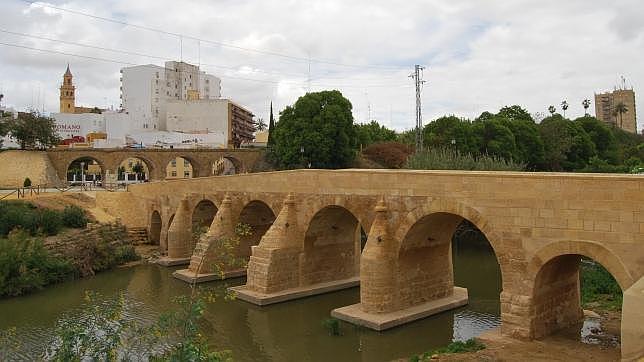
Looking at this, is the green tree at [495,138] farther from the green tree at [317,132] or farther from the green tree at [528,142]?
the green tree at [317,132]

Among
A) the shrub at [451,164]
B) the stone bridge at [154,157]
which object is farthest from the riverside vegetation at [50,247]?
the stone bridge at [154,157]

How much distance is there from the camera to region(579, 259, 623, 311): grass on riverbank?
49.0 feet

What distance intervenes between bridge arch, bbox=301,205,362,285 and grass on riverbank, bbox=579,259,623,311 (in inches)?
301

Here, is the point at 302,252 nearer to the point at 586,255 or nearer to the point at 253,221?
the point at 253,221

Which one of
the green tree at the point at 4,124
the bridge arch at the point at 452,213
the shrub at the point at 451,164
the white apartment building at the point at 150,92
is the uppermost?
the white apartment building at the point at 150,92

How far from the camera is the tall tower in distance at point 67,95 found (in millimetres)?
79438

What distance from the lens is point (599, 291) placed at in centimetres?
1617

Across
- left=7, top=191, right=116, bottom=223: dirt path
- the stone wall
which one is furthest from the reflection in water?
the stone wall

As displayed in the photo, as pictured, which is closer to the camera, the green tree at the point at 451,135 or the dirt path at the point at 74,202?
the dirt path at the point at 74,202

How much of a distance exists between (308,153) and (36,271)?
23.1 m

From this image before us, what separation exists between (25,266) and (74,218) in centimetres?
594

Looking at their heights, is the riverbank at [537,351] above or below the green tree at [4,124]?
below

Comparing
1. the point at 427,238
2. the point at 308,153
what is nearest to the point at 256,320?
the point at 427,238

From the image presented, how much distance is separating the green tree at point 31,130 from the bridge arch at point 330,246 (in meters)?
35.2
